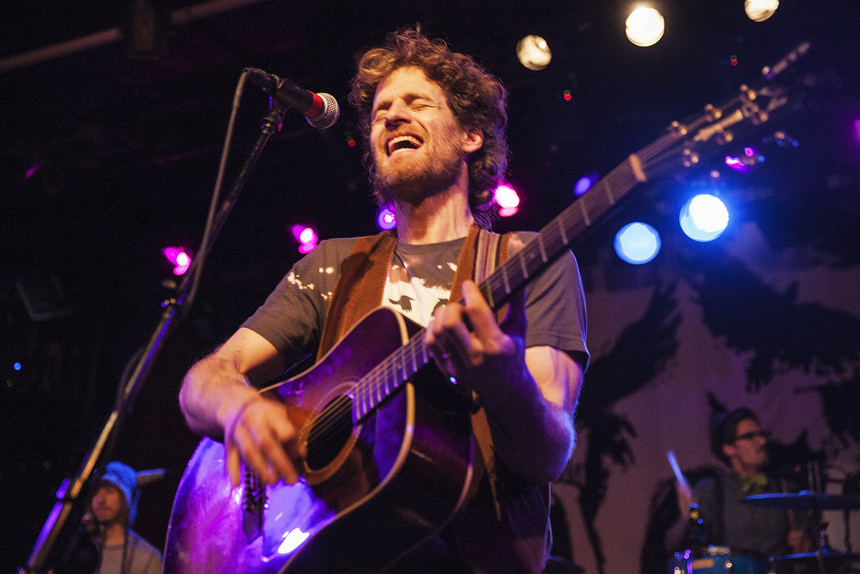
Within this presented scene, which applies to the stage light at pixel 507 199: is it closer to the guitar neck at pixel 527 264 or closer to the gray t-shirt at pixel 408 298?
the gray t-shirt at pixel 408 298

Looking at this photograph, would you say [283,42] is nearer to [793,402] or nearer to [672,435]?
[672,435]

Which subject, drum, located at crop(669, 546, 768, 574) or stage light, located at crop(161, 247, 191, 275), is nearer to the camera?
drum, located at crop(669, 546, 768, 574)

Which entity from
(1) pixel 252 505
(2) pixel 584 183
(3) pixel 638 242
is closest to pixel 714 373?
(3) pixel 638 242

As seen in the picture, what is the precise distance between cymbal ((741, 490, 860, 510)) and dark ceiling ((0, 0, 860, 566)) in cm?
252

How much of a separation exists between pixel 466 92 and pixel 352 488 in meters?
2.19

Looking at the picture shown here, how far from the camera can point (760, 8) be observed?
16.1 ft

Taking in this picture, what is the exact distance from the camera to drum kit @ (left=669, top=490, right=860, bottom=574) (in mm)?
5250

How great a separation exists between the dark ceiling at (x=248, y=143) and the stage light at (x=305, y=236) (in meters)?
0.11

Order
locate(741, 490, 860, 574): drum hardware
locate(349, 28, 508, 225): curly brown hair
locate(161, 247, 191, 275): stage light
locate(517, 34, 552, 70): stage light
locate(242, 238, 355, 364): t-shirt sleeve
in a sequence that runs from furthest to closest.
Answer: locate(161, 247, 191, 275): stage light
locate(517, 34, 552, 70): stage light
locate(741, 490, 860, 574): drum hardware
locate(349, 28, 508, 225): curly brown hair
locate(242, 238, 355, 364): t-shirt sleeve

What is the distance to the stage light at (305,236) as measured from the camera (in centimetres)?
708

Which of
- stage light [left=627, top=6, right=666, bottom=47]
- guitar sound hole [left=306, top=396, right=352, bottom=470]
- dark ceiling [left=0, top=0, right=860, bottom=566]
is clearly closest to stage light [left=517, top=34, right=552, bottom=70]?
dark ceiling [left=0, top=0, right=860, bottom=566]

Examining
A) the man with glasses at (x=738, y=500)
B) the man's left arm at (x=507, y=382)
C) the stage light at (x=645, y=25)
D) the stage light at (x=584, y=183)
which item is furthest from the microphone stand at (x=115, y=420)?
the man with glasses at (x=738, y=500)

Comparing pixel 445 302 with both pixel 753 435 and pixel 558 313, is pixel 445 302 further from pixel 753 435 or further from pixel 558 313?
pixel 753 435

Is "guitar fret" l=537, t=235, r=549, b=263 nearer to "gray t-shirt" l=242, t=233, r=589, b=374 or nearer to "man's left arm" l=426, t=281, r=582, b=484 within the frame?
"man's left arm" l=426, t=281, r=582, b=484
